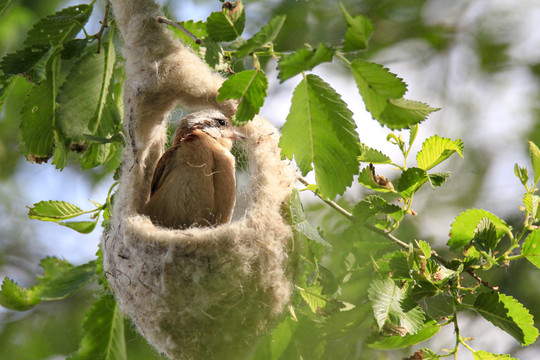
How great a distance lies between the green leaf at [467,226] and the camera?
1.51m

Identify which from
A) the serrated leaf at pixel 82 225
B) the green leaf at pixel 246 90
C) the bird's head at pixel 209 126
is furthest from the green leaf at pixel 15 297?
the green leaf at pixel 246 90

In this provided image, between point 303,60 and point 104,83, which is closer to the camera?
point 303,60

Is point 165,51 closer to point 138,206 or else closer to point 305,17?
point 138,206

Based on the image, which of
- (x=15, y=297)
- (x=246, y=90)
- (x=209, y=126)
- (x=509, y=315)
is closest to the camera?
(x=246, y=90)

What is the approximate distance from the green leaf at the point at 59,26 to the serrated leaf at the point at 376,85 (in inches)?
37.7

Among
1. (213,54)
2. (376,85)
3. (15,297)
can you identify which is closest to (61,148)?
(15,297)

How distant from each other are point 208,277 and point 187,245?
10 centimetres

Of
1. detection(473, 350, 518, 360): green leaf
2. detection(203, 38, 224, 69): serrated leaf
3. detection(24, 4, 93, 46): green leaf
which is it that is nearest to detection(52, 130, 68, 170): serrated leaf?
detection(24, 4, 93, 46): green leaf

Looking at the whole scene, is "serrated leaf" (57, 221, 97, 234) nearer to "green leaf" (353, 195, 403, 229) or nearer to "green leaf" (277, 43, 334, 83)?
"green leaf" (353, 195, 403, 229)

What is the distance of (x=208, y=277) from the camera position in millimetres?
1423

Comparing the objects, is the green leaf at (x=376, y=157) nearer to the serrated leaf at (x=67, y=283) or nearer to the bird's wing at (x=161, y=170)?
the bird's wing at (x=161, y=170)

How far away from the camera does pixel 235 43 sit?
3.76ft

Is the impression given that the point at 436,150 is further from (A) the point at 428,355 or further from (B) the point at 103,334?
(B) the point at 103,334

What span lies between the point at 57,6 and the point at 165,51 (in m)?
2.01
